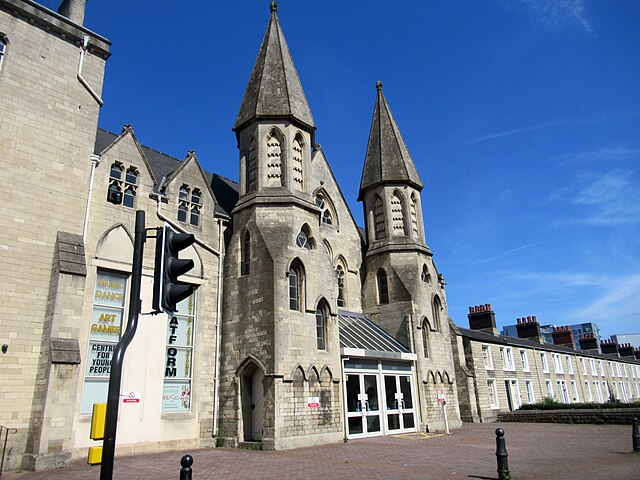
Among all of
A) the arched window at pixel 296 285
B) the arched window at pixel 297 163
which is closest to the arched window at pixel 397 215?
the arched window at pixel 297 163

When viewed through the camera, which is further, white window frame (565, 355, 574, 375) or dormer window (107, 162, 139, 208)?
white window frame (565, 355, 574, 375)

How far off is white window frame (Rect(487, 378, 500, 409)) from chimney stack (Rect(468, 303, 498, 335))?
8327 mm

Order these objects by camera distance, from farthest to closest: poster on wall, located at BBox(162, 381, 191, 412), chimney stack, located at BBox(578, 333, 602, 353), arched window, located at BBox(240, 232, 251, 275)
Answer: chimney stack, located at BBox(578, 333, 602, 353), arched window, located at BBox(240, 232, 251, 275), poster on wall, located at BBox(162, 381, 191, 412)

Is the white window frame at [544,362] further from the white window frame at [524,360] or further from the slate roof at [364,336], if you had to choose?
the slate roof at [364,336]

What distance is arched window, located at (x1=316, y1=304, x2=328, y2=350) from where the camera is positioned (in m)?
17.5

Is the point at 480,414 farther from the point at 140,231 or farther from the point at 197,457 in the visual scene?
the point at 140,231

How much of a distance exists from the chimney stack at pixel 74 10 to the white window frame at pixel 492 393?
92.1 feet

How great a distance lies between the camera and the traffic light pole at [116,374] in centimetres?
455

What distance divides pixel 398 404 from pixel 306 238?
7.91 metres

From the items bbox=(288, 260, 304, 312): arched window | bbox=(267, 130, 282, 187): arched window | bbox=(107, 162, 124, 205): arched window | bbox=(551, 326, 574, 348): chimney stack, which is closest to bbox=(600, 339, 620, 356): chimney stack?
bbox=(551, 326, 574, 348): chimney stack

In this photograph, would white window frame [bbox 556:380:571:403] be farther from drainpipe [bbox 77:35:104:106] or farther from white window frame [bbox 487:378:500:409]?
drainpipe [bbox 77:35:104:106]

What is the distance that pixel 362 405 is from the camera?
17859 millimetres

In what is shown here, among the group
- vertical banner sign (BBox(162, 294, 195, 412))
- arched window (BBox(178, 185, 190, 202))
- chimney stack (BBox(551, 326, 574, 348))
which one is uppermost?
arched window (BBox(178, 185, 190, 202))

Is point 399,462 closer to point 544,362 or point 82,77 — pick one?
point 82,77
